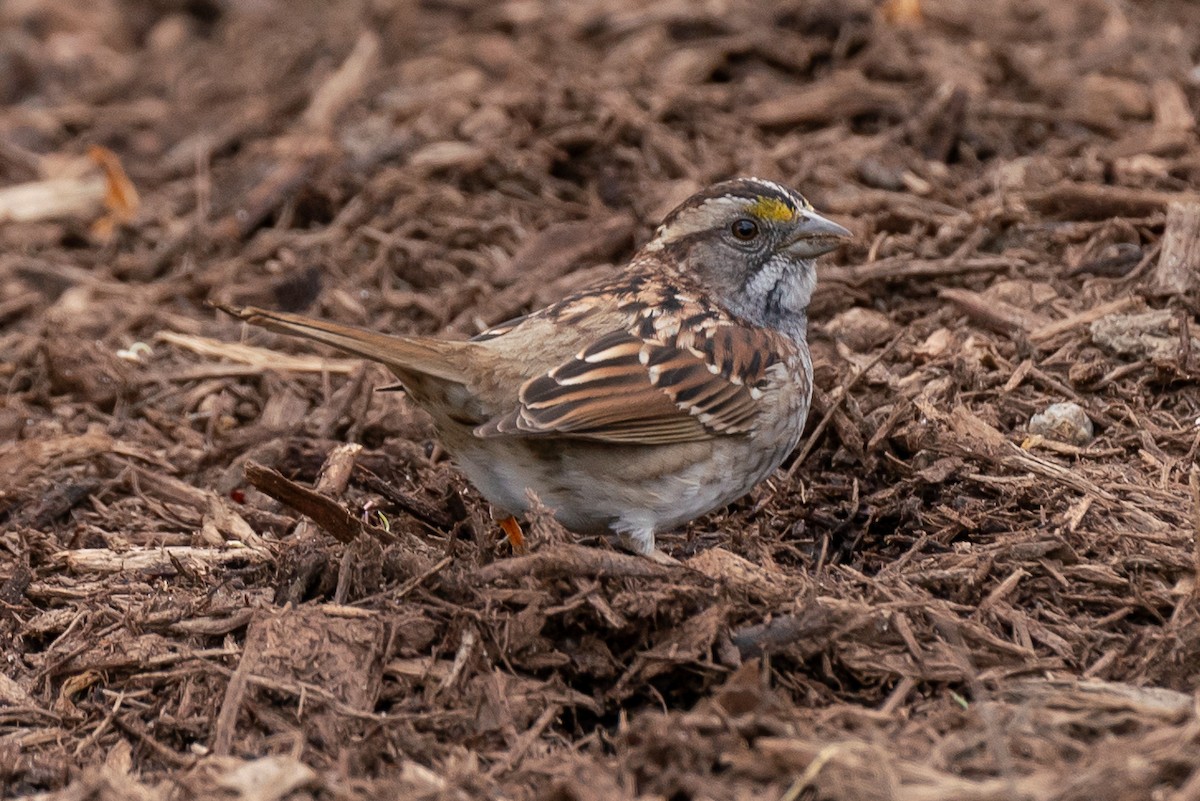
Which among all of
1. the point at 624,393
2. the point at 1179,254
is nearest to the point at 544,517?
→ the point at 624,393

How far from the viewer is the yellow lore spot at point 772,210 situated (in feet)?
17.4

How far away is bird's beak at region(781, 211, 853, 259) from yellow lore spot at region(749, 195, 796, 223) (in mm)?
52

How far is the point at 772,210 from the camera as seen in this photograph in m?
5.33

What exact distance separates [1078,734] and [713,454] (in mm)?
1542

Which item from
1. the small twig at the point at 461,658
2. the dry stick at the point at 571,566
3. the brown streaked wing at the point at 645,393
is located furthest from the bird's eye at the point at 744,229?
the small twig at the point at 461,658

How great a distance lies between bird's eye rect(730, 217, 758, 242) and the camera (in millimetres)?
5355

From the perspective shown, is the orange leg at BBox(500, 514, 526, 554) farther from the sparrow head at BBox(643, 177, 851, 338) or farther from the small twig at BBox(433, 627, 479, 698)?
the sparrow head at BBox(643, 177, 851, 338)

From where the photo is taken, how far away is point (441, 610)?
4.30m

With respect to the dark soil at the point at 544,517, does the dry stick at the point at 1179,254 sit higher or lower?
higher

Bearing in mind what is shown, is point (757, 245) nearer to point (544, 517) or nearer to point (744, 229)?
point (744, 229)

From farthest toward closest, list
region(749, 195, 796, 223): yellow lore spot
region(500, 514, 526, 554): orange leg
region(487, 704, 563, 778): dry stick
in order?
region(749, 195, 796, 223): yellow lore spot, region(500, 514, 526, 554): orange leg, region(487, 704, 563, 778): dry stick

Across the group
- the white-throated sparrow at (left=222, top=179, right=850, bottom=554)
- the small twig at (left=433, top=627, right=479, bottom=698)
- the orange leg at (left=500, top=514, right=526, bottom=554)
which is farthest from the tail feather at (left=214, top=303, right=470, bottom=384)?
the small twig at (left=433, top=627, right=479, bottom=698)

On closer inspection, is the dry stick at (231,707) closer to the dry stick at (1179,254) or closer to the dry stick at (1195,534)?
the dry stick at (1195,534)

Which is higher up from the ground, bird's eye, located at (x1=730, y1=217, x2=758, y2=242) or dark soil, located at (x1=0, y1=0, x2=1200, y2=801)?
bird's eye, located at (x1=730, y1=217, x2=758, y2=242)
